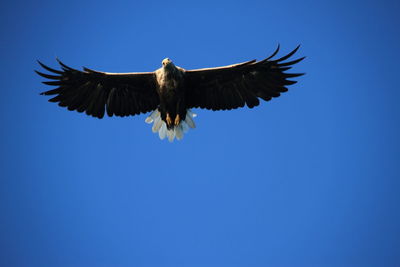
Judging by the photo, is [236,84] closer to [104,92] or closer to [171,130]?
[171,130]

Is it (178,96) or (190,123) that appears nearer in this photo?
(178,96)

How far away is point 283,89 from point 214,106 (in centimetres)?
136

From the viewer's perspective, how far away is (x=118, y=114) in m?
11.7

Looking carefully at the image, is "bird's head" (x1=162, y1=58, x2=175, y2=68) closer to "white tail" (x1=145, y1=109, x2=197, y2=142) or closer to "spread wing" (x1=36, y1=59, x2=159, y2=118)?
"spread wing" (x1=36, y1=59, x2=159, y2=118)

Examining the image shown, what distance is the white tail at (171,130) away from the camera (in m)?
11.9

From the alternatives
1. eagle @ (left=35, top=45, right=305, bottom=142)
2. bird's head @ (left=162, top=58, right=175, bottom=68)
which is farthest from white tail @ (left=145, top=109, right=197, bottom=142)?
bird's head @ (left=162, top=58, right=175, bottom=68)

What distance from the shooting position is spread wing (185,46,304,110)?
11211mm

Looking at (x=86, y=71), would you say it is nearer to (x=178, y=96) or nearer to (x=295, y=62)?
(x=178, y=96)

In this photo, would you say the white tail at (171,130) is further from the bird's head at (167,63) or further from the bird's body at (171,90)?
the bird's head at (167,63)

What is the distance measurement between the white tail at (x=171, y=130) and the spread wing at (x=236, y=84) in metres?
0.35

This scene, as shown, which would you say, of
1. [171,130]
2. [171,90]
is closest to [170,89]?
[171,90]

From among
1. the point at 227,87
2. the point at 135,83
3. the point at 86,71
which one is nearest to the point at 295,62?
the point at 227,87

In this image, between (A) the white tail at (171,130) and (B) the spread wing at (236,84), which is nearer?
(B) the spread wing at (236,84)

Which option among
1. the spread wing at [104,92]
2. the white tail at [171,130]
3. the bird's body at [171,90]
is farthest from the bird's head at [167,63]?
the white tail at [171,130]
